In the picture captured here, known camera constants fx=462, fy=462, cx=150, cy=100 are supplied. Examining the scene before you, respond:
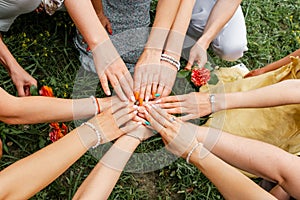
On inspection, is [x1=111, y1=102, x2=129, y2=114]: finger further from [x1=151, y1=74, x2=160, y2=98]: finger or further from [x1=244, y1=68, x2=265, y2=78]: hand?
[x1=244, y1=68, x2=265, y2=78]: hand

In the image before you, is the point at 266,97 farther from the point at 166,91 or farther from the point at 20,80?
the point at 20,80

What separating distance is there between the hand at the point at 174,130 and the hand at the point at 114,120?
63mm

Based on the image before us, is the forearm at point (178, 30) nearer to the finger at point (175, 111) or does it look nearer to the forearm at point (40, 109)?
the finger at point (175, 111)

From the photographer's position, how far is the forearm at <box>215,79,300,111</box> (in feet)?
5.35

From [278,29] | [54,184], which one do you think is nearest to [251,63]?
[278,29]

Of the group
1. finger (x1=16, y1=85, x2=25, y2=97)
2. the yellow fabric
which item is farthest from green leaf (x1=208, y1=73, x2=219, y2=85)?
finger (x1=16, y1=85, x2=25, y2=97)

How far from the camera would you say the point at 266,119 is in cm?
196

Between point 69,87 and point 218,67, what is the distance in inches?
28.7

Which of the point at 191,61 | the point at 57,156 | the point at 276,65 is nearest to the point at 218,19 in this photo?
the point at 191,61

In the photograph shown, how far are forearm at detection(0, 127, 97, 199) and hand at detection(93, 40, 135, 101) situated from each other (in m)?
0.27

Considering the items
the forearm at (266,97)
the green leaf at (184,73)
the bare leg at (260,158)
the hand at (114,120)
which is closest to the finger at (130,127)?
the hand at (114,120)

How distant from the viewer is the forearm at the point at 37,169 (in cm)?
127

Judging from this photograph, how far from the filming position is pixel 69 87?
212 centimetres

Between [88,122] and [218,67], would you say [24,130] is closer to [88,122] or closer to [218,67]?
[88,122]
